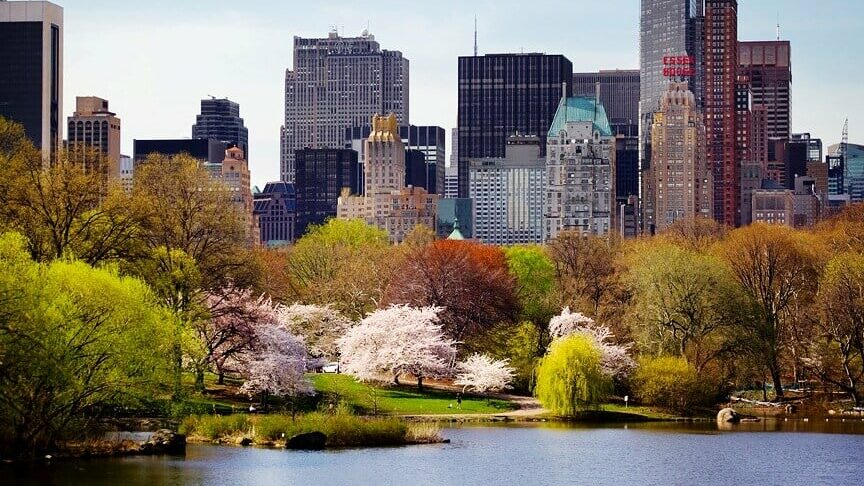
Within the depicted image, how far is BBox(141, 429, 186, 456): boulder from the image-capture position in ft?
228

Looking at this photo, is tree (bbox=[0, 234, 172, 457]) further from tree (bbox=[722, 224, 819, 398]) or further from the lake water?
tree (bbox=[722, 224, 819, 398])

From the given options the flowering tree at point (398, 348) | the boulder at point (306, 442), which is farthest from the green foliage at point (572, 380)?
the boulder at point (306, 442)

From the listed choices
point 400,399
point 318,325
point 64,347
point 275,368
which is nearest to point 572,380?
point 400,399

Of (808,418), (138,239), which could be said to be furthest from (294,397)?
(808,418)

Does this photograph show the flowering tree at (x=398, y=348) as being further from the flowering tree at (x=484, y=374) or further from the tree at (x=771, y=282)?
the tree at (x=771, y=282)

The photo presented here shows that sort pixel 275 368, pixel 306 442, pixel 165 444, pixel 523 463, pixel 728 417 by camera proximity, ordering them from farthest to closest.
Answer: pixel 728 417, pixel 275 368, pixel 306 442, pixel 523 463, pixel 165 444

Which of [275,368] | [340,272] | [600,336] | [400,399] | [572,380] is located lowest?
[400,399]

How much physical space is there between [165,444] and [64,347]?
825 cm

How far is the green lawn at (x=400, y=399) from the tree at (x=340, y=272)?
1472 centimetres

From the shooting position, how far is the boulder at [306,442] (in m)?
74.3

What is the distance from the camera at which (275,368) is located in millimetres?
90250

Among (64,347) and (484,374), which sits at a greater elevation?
(64,347)

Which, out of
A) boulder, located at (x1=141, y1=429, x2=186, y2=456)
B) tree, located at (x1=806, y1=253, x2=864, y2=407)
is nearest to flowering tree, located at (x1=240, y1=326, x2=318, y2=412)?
boulder, located at (x1=141, y1=429, x2=186, y2=456)

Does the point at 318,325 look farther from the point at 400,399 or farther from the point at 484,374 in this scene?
the point at 400,399
